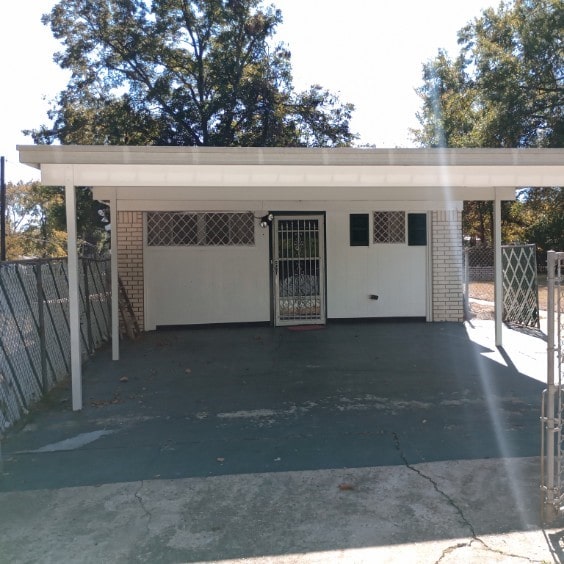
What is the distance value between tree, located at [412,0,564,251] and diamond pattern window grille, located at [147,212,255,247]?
16.8 m

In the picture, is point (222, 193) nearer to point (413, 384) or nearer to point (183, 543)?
point (413, 384)

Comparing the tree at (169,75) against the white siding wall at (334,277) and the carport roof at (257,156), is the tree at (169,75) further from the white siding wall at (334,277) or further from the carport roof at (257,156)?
the carport roof at (257,156)

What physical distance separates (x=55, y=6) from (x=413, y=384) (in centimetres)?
1898

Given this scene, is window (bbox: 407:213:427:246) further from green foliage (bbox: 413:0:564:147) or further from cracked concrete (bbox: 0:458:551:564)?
green foliage (bbox: 413:0:564:147)

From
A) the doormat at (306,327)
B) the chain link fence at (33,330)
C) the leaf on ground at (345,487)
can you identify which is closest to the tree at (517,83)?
the doormat at (306,327)

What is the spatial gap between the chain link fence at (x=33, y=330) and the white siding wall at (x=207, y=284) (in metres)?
2.22

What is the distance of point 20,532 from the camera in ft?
11.2

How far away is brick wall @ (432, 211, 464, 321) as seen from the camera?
36.8ft

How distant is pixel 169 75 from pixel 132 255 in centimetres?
1104

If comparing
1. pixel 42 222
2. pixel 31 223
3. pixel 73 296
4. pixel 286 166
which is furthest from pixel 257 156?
Answer: pixel 31 223

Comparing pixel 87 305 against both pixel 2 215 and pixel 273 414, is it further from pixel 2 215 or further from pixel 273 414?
pixel 2 215

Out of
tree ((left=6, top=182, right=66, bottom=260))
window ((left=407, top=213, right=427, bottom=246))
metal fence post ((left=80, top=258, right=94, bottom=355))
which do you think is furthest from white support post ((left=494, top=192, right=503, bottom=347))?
tree ((left=6, top=182, right=66, bottom=260))

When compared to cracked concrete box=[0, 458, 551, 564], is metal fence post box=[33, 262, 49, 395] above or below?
above

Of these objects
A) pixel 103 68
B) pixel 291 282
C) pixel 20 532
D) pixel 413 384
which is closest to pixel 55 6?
pixel 103 68
